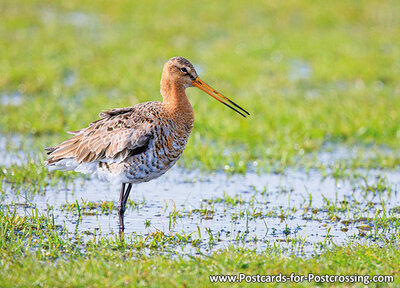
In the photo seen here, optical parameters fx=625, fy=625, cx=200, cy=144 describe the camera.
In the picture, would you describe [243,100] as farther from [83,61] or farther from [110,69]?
[83,61]

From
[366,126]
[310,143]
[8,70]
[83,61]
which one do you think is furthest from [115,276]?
[83,61]

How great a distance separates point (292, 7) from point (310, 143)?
1170cm

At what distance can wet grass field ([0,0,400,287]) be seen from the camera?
563cm

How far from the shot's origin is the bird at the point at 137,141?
21.4 ft

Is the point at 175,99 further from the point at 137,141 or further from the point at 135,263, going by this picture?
the point at 135,263

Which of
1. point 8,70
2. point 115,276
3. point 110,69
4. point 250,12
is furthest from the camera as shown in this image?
point 250,12

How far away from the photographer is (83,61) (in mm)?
14719

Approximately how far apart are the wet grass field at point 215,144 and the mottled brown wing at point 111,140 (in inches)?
27.0

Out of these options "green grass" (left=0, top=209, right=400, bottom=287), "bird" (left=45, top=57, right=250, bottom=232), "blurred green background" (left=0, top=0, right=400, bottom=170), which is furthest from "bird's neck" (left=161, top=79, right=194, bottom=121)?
"blurred green background" (left=0, top=0, right=400, bottom=170)

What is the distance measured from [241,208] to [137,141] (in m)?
1.67

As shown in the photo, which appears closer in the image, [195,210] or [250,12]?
[195,210]

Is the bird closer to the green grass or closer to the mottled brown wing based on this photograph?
the mottled brown wing

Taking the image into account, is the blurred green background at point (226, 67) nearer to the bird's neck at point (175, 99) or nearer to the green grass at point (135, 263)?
the bird's neck at point (175, 99)

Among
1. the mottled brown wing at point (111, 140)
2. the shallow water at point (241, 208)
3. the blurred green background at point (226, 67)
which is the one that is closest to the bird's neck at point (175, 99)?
the mottled brown wing at point (111, 140)
